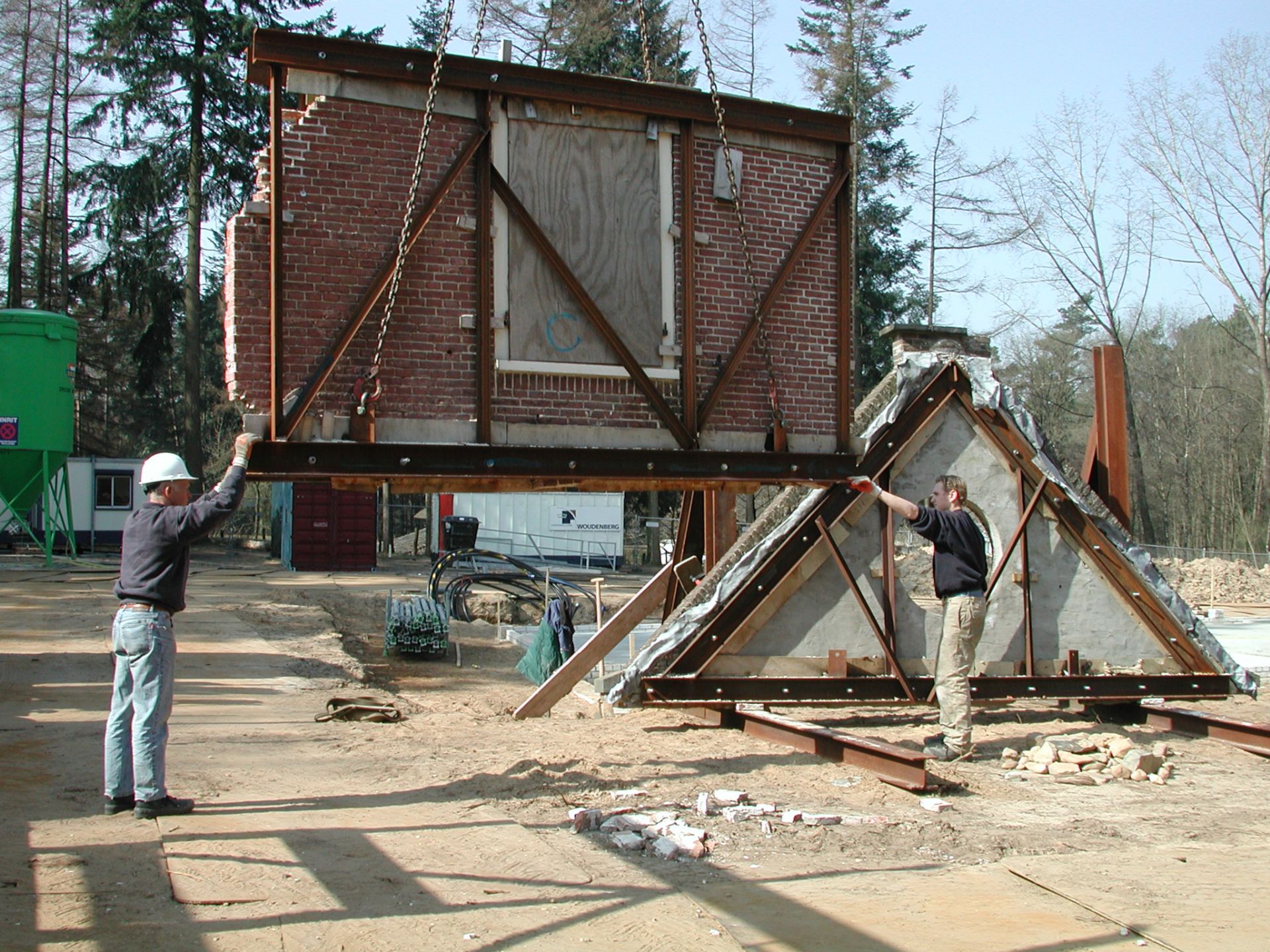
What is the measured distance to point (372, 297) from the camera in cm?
753

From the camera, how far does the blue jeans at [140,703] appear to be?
5.98 metres

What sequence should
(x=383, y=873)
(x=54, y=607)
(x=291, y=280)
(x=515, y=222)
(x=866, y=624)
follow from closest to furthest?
(x=383, y=873)
(x=291, y=280)
(x=515, y=222)
(x=866, y=624)
(x=54, y=607)

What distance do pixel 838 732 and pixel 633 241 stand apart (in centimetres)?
403

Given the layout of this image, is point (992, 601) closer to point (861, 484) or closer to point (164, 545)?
point (861, 484)

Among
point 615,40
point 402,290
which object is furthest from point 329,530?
point 402,290

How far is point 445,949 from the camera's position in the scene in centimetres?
Result: 445

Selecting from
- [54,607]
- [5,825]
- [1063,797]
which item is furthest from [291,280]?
[54,607]

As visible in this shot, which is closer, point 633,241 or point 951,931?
point 951,931

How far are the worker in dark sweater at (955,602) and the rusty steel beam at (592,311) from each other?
1.69 metres

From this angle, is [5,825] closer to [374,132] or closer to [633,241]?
[374,132]

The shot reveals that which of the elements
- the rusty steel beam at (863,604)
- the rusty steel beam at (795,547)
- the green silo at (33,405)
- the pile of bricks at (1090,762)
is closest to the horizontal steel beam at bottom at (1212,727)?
the pile of bricks at (1090,762)

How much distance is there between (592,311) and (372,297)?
158 centimetres

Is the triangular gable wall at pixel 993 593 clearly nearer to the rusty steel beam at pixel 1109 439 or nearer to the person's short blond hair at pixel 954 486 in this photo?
the rusty steel beam at pixel 1109 439

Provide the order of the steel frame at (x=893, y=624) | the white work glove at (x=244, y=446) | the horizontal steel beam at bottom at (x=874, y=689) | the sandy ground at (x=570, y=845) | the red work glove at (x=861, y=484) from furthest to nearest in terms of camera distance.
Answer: the steel frame at (x=893, y=624) < the horizontal steel beam at bottom at (x=874, y=689) < the red work glove at (x=861, y=484) < the white work glove at (x=244, y=446) < the sandy ground at (x=570, y=845)
